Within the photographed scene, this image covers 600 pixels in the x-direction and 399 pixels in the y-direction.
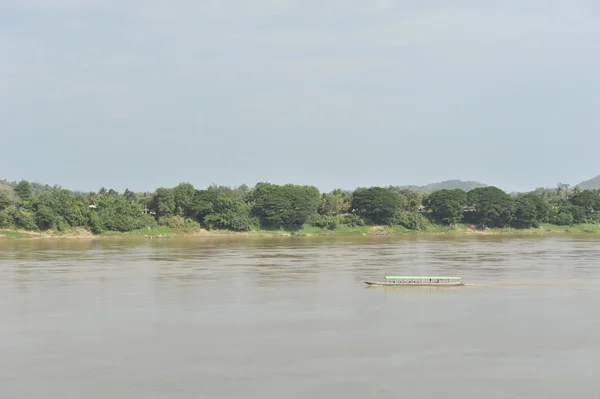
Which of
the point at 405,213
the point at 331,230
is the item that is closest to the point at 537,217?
the point at 405,213

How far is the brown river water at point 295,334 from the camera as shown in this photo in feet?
51.2

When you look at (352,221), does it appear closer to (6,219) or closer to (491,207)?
(491,207)

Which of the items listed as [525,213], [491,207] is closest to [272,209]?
[491,207]

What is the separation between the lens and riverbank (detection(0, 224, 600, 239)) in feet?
256

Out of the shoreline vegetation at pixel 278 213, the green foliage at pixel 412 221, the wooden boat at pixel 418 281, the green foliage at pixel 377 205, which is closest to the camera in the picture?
the wooden boat at pixel 418 281

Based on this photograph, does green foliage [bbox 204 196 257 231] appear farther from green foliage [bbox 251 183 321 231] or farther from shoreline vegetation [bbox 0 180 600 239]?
green foliage [bbox 251 183 321 231]

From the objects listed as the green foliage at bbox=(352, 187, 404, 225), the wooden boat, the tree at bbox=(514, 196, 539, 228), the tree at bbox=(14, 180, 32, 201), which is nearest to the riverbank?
the tree at bbox=(514, 196, 539, 228)

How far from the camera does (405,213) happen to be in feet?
311

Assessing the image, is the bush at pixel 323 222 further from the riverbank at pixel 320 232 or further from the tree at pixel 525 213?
the tree at pixel 525 213

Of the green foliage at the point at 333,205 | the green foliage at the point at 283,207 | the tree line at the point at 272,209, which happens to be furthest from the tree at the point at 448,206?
the green foliage at the point at 283,207

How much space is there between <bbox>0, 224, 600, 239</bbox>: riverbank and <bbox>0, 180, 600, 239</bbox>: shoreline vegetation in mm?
125

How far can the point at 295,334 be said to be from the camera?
69.0 ft

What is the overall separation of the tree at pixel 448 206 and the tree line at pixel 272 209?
141 millimetres

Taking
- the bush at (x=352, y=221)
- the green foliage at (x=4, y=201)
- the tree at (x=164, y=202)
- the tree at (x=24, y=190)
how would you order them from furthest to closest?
the bush at (x=352, y=221) < the tree at (x=164, y=202) < the tree at (x=24, y=190) < the green foliage at (x=4, y=201)
